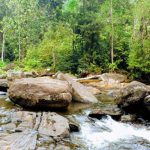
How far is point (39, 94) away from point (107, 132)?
342 centimetres

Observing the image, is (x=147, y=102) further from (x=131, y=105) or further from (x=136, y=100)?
(x=131, y=105)

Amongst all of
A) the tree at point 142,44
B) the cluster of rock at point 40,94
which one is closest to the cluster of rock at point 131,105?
the cluster of rock at point 40,94

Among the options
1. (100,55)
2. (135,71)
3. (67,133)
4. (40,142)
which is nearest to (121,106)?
(67,133)

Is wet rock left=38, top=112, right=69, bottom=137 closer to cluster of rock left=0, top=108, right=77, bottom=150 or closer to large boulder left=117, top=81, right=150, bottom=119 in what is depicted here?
cluster of rock left=0, top=108, right=77, bottom=150

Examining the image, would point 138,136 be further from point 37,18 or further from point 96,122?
point 37,18

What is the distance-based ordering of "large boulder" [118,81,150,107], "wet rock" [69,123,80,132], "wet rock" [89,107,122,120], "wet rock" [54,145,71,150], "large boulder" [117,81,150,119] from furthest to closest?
"large boulder" [118,81,150,107] < "large boulder" [117,81,150,119] < "wet rock" [89,107,122,120] < "wet rock" [69,123,80,132] < "wet rock" [54,145,71,150]

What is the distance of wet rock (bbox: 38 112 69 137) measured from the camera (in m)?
9.52

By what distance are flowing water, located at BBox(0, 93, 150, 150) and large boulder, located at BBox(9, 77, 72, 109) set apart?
591 mm

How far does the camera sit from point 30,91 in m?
12.9

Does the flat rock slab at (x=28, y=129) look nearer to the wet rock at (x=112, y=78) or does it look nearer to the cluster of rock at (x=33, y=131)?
the cluster of rock at (x=33, y=131)

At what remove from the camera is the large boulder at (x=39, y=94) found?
41.7 ft

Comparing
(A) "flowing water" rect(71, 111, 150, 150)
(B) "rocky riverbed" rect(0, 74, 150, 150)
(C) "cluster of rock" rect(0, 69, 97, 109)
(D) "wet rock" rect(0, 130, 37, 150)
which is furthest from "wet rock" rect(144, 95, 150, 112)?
(D) "wet rock" rect(0, 130, 37, 150)

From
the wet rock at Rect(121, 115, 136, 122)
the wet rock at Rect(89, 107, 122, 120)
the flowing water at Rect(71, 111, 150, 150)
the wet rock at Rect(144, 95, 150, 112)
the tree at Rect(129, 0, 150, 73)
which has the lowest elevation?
the flowing water at Rect(71, 111, 150, 150)

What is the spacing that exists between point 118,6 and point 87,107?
30616 mm
